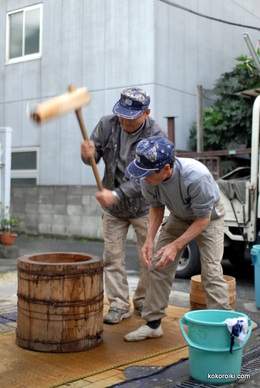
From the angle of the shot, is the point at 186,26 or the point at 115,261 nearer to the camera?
the point at 115,261

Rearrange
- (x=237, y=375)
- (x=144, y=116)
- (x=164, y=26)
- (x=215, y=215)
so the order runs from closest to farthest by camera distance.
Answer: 1. (x=237, y=375)
2. (x=215, y=215)
3. (x=144, y=116)
4. (x=164, y=26)

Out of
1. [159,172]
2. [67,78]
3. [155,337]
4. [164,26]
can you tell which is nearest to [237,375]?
[155,337]

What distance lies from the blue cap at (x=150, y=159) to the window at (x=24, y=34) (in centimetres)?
1052

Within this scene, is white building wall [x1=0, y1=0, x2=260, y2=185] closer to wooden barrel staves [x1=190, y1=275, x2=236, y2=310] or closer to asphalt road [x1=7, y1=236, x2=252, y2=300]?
asphalt road [x1=7, y1=236, x2=252, y2=300]

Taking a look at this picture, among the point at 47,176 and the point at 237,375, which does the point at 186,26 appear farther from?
the point at 237,375

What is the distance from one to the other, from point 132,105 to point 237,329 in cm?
195

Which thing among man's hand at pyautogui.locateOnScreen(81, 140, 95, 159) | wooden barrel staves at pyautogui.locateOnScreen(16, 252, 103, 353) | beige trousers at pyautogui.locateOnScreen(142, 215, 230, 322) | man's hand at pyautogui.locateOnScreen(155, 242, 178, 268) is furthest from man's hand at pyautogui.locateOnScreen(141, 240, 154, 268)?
man's hand at pyautogui.locateOnScreen(81, 140, 95, 159)

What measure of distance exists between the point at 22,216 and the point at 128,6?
5.95 metres

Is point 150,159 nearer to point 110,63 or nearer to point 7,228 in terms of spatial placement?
point 7,228

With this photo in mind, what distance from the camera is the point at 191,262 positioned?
7082 mm

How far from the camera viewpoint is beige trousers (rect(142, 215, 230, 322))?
3.92 metres

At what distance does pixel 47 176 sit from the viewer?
12.8 metres

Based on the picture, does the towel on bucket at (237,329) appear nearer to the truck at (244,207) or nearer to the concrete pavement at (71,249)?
the concrete pavement at (71,249)

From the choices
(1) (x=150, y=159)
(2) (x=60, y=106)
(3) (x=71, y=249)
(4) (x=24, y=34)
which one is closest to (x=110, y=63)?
(4) (x=24, y=34)
